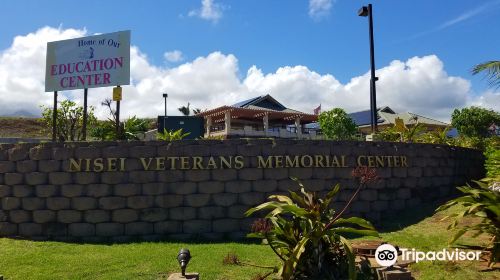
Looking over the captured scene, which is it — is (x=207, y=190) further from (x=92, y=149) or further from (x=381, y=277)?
(x=381, y=277)

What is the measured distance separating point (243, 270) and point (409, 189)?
6.08 meters

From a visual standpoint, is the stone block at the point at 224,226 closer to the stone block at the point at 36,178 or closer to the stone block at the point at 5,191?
the stone block at the point at 36,178

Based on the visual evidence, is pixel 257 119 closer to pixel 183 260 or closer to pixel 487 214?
pixel 487 214

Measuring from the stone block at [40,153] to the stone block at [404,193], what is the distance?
8210 millimetres

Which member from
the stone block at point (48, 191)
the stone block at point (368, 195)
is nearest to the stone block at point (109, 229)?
the stone block at point (48, 191)

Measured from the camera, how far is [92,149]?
9672mm

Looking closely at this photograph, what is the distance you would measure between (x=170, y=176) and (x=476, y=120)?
126 ft

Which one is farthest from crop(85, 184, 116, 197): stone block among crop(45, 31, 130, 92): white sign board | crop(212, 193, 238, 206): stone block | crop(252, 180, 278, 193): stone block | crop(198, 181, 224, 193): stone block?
crop(45, 31, 130, 92): white sign board

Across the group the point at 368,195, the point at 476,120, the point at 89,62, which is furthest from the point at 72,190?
the point at 476,120

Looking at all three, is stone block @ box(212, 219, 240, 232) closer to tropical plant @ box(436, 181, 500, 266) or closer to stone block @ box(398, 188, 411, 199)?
stone block @ box(398, 188, 411, 199)

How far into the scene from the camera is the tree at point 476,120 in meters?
39.9

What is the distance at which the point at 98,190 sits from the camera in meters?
9.56

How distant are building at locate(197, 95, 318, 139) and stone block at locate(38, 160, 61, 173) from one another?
18954 mm

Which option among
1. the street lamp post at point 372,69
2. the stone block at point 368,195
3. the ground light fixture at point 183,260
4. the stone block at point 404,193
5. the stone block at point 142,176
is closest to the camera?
the ground light fixture at point 183,260
